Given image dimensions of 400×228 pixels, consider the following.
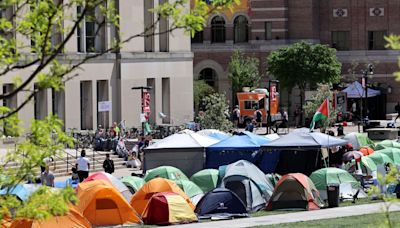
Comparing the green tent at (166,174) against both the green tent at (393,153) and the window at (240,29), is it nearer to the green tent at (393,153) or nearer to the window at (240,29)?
the green tent at (393,153)

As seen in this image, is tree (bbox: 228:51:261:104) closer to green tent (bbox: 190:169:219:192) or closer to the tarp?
the tarp

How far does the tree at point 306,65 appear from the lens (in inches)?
2731

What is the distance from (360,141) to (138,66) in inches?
525

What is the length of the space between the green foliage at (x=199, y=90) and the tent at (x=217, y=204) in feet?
130

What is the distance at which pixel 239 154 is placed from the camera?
3844 centimetres

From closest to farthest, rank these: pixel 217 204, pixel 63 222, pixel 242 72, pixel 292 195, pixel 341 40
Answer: pixel 63 222 → pixel 217 204 → pixel 292 195 → pixel 242 72 → pixel 341 40

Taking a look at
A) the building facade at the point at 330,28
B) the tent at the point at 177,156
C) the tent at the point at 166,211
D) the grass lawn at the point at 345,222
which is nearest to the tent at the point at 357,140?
the tent at the point at 177,156

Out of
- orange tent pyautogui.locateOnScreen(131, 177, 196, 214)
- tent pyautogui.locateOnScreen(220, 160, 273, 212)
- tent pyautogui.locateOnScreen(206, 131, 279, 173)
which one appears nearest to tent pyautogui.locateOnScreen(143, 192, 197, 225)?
orange tent pyautogui.locateOnScreen(131, 177, 196, 214)

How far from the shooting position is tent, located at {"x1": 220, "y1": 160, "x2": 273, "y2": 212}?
105ft

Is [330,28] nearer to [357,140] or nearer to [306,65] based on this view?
[306,65]

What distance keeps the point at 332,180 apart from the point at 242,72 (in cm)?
3945

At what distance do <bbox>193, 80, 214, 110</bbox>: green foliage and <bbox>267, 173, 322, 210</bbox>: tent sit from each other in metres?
37.8

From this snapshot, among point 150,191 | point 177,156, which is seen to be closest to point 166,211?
point 150,191

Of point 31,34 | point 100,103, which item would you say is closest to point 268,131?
point 100,103
